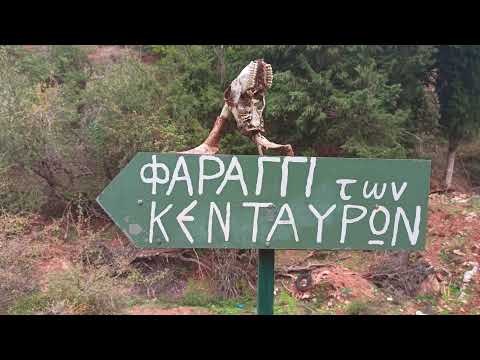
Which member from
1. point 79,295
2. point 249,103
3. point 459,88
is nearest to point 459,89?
point 459,88

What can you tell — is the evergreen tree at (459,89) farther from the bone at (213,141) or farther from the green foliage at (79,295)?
the bone at (213,141)

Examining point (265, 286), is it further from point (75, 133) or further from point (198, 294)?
point (75, 133)

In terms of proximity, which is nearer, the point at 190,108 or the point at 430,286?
the point at 430,286

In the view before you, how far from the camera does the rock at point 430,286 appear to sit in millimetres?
7711

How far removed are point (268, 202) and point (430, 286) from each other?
6.31m

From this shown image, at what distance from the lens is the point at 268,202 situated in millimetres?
2332

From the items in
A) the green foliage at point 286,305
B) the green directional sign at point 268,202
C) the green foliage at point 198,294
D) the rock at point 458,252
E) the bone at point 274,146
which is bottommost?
the green foliage at point 198,294

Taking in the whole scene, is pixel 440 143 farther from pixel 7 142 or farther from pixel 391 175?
pixel 391 175

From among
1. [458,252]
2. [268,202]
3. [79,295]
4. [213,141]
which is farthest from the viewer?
[458,252]

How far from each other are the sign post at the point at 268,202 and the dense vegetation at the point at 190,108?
21.4 ft

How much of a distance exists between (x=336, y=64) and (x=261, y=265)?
8516mm

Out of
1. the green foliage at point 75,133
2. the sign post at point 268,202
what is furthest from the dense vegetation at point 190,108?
the sign post at point 268,202

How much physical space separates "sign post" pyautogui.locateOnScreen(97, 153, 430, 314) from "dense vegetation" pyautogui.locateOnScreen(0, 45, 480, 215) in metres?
6.53

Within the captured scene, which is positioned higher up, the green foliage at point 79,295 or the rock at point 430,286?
the green foliage at point 79,295
